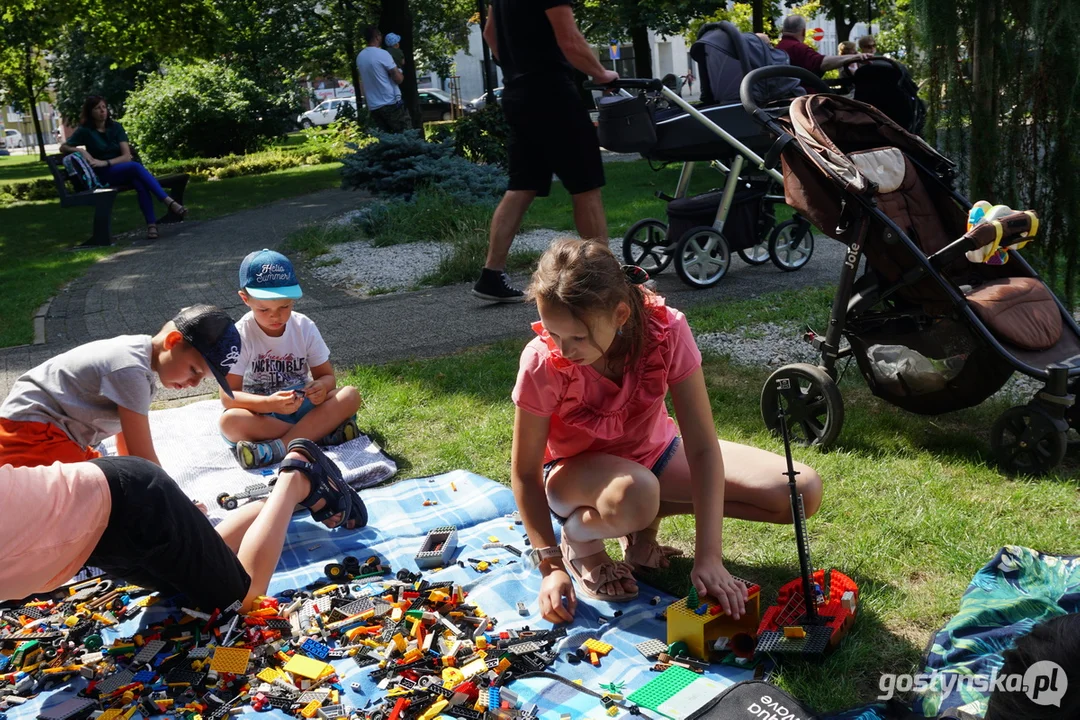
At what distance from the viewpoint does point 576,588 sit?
354 centimetres

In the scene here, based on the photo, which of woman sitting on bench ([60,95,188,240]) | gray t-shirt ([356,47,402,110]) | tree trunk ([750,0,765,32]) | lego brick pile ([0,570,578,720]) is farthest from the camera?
tree trunk ([750,0,765,32])

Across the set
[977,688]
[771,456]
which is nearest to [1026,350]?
[771,456]

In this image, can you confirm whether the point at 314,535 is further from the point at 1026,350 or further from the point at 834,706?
the point at 1026,350

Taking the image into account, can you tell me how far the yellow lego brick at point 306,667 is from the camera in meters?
3.08

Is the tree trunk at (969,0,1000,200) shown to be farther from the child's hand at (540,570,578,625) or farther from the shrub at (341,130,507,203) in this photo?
the shrub at (341,130,507,203)

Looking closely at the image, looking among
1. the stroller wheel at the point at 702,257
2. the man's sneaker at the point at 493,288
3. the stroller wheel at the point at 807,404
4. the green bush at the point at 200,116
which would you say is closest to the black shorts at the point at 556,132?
the man's sneaker at the point at 493,288

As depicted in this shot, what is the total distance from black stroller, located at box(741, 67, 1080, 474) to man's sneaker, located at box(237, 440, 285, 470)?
92.9 inches

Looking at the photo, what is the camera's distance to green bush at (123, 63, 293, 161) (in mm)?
27969

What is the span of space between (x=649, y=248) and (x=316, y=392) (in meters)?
3.80

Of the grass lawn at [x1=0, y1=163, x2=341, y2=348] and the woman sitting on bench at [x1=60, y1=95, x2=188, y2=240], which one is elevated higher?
the woman sitting on bench at [x1=60, y1=95, x2=188, y2=240]

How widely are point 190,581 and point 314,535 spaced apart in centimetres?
91

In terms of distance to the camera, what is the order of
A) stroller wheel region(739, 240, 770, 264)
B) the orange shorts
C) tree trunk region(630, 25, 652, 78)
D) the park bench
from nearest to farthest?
the orange shorts → stroller wheel region(739, 240, 770, 264) → the park bench → tree trunk region(630, 25, 652, 78)

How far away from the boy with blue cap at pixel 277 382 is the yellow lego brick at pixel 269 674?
6.15ft

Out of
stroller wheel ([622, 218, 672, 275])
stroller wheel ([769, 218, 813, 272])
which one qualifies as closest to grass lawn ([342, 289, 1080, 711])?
stroller wheel ([622, 218, 672, 275])
